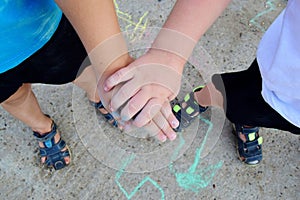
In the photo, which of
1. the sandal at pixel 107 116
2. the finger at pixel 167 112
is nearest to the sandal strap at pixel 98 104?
the sandal at pixel 107 116

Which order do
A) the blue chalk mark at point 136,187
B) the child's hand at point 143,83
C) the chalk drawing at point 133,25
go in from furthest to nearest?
1. the chalk drawing at point 133,25
2. the blue chalk mark at point 136,187
3. the child's hand at point 143,83

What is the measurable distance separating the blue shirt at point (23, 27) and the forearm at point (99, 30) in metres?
0.12

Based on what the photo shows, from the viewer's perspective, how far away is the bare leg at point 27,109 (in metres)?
1.20

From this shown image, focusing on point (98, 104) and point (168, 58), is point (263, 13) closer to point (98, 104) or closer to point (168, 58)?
point (98, 104)

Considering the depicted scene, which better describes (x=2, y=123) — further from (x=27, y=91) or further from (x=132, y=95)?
(x=132, y=95)

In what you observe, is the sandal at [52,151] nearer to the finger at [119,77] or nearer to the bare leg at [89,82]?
the bare leg at [89,82]

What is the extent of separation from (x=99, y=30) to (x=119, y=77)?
0.12 meters

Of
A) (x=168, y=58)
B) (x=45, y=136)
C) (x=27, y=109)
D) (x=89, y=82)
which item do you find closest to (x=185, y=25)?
(x=168, y=58)

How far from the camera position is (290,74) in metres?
0.88

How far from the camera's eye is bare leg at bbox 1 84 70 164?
1202mm

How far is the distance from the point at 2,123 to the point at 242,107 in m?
0.87

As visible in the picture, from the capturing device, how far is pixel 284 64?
880mm

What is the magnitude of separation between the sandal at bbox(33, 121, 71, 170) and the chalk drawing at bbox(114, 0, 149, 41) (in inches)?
19.4

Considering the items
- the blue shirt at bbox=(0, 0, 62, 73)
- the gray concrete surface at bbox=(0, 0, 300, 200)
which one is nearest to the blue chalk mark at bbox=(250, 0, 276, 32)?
the gray concrete surface at bbox=(0, 0, 300, 200)
